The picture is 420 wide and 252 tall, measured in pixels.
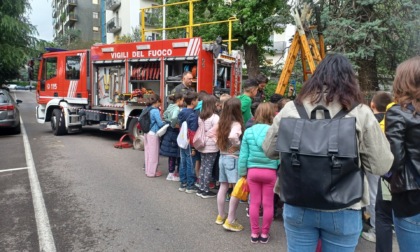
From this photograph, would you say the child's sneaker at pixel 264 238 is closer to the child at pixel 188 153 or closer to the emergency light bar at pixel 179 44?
the child at pixel 188 153

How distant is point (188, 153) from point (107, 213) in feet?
5.47

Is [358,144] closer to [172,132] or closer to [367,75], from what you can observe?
[172,132]

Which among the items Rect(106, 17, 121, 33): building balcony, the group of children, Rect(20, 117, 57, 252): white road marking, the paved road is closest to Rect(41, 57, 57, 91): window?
the paved road

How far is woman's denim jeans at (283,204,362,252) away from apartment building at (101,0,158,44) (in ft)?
130

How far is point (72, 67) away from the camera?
40.1 ft

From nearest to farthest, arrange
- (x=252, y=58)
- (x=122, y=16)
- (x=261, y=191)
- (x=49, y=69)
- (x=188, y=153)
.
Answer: (x=261, y=191)
(x=188, y=153)
(x=49, y=69)
(x=252, y=58)
(x=122, y=16)

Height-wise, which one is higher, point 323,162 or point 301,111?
point 301,111

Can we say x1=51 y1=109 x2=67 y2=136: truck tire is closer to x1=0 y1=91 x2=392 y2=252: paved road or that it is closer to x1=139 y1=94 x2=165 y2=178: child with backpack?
x1=0 y1=91 x2=392 y2=252: paved road

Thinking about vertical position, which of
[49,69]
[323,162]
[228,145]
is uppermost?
[49,69]

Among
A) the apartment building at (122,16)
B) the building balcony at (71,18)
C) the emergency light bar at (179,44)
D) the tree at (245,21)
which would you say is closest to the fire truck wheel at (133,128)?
the emergency light bar at (179,44)

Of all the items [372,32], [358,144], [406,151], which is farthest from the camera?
[372,32]

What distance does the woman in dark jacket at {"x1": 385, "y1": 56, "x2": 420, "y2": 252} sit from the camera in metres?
2.06

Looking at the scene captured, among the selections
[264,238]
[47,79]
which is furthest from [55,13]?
[264,238]

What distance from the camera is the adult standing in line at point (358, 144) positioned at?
77.4 inches
